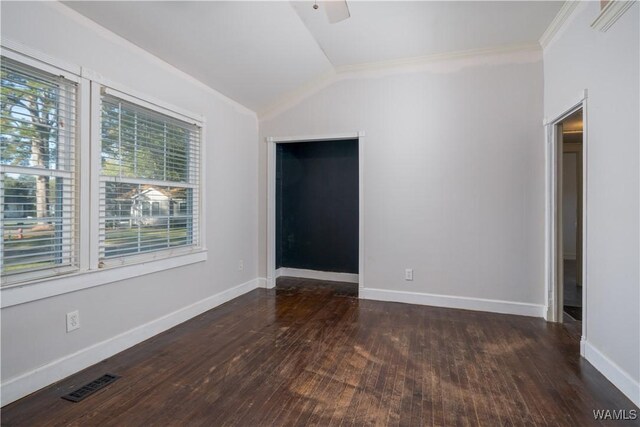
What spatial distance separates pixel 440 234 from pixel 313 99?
2321mm

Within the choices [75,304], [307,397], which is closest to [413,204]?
[307,397]

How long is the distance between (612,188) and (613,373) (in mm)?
1211

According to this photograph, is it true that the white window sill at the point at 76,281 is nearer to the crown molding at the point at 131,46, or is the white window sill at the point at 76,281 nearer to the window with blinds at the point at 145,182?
the window with blinds at the point at 145,182

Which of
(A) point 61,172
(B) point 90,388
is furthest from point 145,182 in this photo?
(B) point 90,388

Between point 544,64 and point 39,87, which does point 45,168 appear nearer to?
point 39,87

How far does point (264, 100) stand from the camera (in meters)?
4.27

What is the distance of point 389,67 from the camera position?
12.9ft

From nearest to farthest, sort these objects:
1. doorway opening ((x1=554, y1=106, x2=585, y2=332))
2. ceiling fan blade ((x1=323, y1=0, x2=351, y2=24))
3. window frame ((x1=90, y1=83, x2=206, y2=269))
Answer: ceiling fan blade ((x1=323, y1=0, x2=351, y2=24)), window frame ((x1=90, y1=83, x2=206, y2=269)), doorway opening ((x1=554, y1=106, x2=585, y2=332))

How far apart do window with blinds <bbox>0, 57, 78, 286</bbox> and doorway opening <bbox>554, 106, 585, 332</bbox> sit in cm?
388

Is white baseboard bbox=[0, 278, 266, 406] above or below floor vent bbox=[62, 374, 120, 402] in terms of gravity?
above

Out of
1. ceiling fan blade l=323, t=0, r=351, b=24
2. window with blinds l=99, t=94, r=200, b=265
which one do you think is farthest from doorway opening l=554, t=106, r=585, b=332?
window with blinds l=99, t=94, r=200, b=265

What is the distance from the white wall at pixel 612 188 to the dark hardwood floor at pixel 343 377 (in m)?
0.30

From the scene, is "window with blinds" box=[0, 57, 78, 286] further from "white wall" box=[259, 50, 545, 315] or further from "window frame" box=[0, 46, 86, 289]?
"white wall" box=[259, 50, 545, 315]

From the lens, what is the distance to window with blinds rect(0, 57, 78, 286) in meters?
1.95
